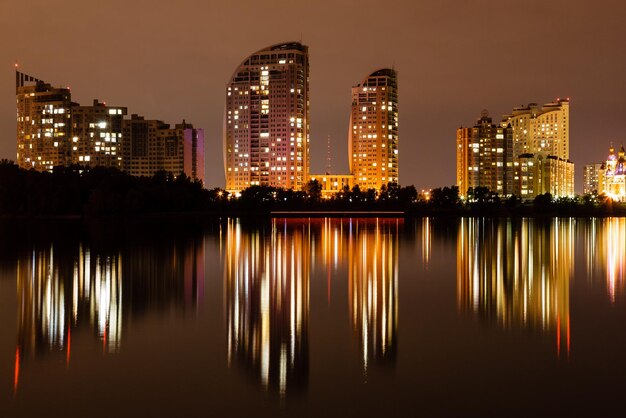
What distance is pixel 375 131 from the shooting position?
536 feet

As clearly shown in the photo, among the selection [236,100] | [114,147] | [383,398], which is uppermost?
[236,100]

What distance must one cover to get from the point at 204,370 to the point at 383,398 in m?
2.91

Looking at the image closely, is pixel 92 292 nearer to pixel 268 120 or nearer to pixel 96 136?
pixel 268 120

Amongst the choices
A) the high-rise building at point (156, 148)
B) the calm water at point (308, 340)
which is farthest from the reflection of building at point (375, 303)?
the high-rise building at point (156, 148)

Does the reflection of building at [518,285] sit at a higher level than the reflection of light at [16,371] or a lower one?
higher

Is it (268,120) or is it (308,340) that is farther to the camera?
(268,120)

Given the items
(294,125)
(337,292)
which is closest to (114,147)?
(294,125)

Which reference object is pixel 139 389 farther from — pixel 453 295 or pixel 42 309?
pixel 453 295

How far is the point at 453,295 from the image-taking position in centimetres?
1873

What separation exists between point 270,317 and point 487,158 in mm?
162566

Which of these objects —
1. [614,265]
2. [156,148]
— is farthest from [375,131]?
[614,265]

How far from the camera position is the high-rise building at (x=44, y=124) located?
146 m

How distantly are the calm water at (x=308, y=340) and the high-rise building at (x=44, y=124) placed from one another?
129501 millimetres

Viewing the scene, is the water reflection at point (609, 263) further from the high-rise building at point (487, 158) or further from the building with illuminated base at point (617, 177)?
the high-rise building at point (487, 158)
